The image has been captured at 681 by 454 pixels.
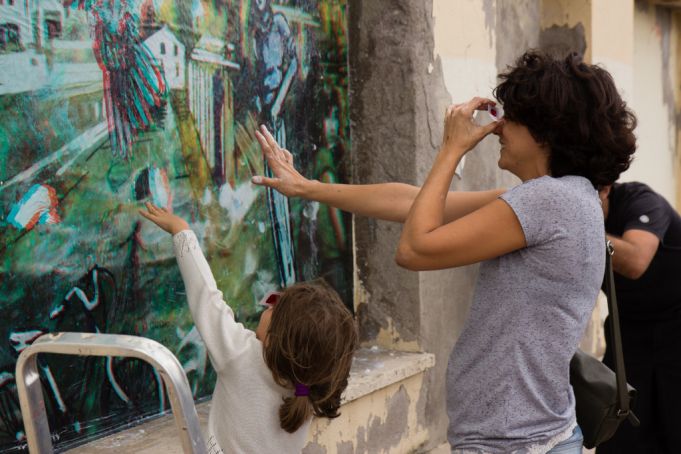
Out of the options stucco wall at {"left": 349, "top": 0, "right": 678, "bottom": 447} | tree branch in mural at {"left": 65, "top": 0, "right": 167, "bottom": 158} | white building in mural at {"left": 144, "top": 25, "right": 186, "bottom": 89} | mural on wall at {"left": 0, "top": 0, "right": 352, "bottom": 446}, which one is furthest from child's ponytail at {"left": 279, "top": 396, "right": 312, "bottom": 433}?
stucco wall at {"left": 349, "top": 0, "right": 678, "bottom": 447}

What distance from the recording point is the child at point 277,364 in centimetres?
203

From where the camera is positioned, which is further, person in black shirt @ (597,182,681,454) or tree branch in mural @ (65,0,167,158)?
person in black shirt @ (597,182,681,454)

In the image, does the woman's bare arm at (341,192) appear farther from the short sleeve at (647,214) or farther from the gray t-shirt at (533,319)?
the short sleeve at (647,214)

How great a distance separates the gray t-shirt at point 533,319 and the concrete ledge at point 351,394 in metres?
1.06

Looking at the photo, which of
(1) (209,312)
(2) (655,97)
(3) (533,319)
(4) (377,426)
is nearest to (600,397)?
(3) (533,319)

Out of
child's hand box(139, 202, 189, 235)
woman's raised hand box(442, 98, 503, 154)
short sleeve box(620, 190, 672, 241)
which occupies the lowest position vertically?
short sleeve box(620, 190, 672, 241)

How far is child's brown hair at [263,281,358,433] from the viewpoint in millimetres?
2021

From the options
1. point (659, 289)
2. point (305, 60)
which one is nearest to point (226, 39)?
point (305, 60)

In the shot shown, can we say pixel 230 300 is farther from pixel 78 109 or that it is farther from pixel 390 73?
pixel 390 73

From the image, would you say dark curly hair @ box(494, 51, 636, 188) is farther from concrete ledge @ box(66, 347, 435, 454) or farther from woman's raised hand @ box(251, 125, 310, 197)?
concrete ledge @ box(66, 347, 435, 454)

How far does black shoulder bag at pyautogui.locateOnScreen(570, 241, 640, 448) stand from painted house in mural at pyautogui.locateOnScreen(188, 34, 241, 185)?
1562 mm

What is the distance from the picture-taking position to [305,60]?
13.0 ft

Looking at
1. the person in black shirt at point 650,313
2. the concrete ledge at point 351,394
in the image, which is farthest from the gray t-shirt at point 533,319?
the person in black shirt at point 650,313

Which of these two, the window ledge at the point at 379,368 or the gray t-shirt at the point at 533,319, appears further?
the window ledge at the point at 379,368
